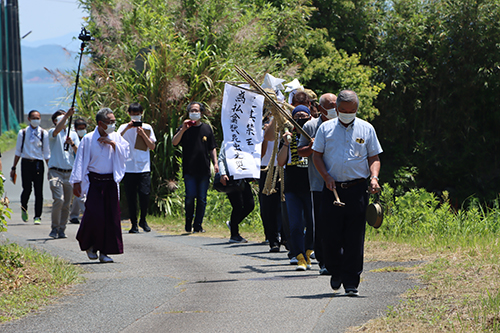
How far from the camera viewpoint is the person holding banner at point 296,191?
7.75 meters

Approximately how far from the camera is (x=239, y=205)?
35.1 ft

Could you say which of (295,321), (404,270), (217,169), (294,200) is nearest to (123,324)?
(295,321)

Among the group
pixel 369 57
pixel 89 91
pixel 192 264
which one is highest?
pixel 369 57

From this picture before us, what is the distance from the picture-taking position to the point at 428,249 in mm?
8641

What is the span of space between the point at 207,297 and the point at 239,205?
418 cm

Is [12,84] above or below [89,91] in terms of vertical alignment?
above

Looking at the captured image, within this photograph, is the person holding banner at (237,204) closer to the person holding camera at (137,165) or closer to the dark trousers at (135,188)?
the person holding camera at (137,165)

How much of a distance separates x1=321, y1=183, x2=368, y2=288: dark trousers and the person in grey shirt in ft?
2.03

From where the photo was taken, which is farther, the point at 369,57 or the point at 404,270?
the point at 369,57

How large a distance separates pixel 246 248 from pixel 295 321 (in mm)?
4535

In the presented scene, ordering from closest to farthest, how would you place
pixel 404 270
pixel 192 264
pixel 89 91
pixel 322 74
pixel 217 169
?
pixel 404 270
pixel 192 264
pixel 217 169
pixel 89 91
pixel 322 74

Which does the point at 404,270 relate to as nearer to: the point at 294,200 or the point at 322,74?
the point at 294,200

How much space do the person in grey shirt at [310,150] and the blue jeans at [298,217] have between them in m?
0.33

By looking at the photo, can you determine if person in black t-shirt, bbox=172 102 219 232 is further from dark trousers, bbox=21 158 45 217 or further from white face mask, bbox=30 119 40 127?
dark trousers, bbox=21 158 45 217
